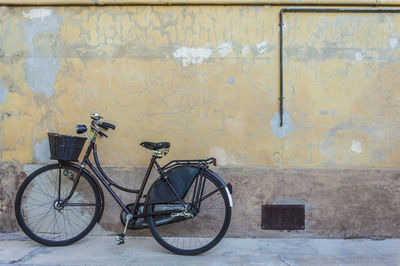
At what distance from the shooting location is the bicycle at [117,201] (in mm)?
3824

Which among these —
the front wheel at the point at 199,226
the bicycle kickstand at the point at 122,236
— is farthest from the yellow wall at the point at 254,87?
the bicycle kickstand at the point at 122,236

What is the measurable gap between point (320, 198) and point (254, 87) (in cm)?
153

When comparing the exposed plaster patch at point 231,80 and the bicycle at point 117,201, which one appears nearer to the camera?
the bicycle at point 117,201

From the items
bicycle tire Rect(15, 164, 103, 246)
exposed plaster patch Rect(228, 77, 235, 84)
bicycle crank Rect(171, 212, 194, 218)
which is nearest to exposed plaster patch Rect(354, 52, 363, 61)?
exposed plaster patch Rect(228, 77, 235, 84)

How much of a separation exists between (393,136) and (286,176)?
137cm

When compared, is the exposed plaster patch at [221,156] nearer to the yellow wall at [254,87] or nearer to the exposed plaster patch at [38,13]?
the yellow wall at [254,87]

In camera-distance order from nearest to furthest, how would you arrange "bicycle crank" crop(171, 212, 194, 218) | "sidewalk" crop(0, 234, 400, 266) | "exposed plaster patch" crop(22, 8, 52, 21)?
"sidewalk" crop(0, 234, 400, 266) → "bicycle crank" crop(171, 212, 194, 218) → "exposed plaster patch" crop(22, 8, 52, 21)

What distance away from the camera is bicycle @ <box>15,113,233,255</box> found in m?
3.82

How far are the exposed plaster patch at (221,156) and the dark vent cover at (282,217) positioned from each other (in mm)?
670

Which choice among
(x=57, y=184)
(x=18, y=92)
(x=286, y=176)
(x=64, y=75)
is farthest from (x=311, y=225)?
(x=18, y=92)

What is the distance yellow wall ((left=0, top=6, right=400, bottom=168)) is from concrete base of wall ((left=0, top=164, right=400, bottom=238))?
0.14 metres

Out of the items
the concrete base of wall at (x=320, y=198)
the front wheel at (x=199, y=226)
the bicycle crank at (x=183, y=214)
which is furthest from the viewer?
the concrete base of wall at (x=320, y=198)

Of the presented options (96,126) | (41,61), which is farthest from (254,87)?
(41,61)

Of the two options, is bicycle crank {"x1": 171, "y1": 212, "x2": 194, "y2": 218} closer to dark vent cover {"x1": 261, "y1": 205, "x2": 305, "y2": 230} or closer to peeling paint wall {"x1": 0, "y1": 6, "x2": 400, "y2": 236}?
peeling paint wall {"x1": 0, "y1": 6, "x2": 400, "y2": 236}
